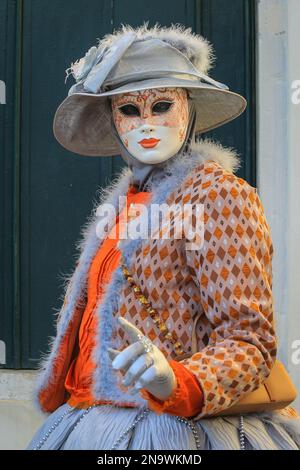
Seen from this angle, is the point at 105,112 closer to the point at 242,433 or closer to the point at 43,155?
the point at 242,433

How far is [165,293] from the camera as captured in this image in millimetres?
2453

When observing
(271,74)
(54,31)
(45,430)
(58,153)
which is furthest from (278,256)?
(45,430)

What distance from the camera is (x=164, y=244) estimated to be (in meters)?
2.48

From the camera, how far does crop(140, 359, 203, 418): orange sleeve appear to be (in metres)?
2.20

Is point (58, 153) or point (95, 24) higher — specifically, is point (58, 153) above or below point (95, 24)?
below

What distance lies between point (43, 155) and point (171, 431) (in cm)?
242

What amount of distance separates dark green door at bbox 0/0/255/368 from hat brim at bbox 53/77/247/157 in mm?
1406

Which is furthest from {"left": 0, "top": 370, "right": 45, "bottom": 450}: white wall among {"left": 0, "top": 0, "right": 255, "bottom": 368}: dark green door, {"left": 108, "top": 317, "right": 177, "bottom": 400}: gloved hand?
{"left": 108, "top": 317, "right": 177, "bottom": 400}: gloved hand

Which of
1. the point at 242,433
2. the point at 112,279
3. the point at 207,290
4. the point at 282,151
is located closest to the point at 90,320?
the point at 112,279

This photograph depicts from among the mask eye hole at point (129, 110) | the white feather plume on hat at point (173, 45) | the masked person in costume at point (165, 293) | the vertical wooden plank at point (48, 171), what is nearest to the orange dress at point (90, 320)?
the masked person in costume at point (165, 293)

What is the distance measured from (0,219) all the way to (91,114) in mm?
1722

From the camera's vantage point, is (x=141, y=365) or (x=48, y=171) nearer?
(x=141, y=365)

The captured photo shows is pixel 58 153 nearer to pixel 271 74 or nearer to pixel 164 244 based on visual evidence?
pixel 271 74

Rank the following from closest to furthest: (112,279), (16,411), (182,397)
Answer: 1. (182,397)
2. (112,279)
3. (16,411)
